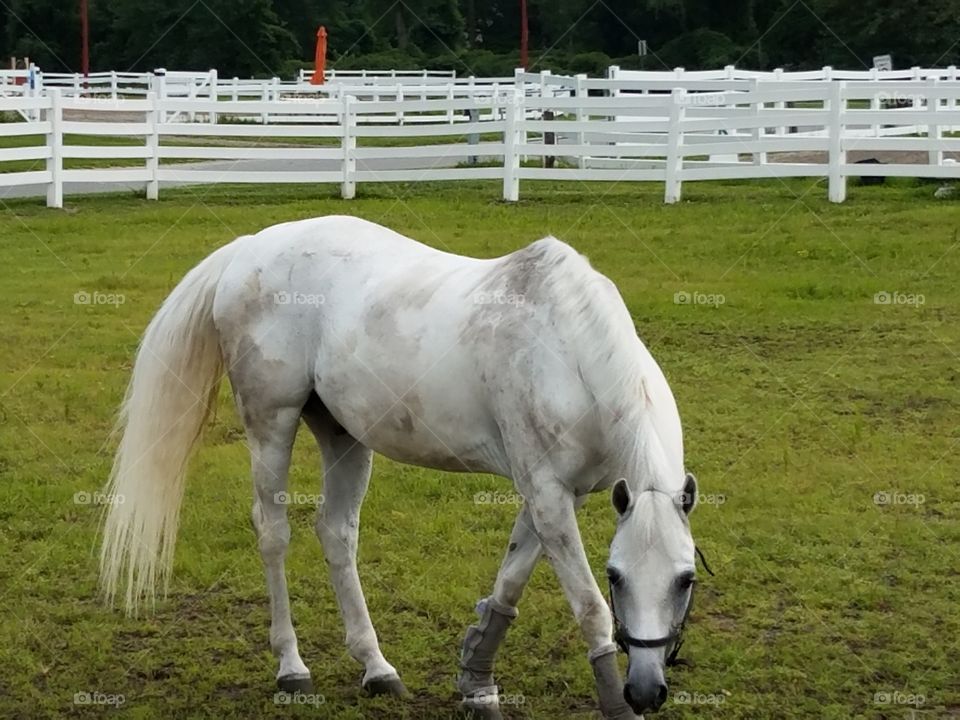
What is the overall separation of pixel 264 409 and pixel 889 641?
2.57 metres

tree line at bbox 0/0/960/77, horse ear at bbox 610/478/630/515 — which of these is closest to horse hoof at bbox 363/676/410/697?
horse ear at bbox 610/478/630/515

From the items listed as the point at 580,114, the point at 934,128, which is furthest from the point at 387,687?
the point at 580,114

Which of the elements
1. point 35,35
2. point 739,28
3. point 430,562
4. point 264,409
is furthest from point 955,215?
point 35,35

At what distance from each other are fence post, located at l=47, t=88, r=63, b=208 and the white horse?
38.5 ft

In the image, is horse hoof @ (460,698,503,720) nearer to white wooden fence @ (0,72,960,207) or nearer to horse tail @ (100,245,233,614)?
horse tail @ (100,245,233,614)

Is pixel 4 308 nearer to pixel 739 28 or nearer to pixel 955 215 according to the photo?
pixel 955 215

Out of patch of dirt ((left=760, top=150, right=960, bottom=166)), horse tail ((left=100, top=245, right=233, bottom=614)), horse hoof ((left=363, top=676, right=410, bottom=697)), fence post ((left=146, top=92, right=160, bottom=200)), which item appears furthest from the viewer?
patch of dirt ((left=760, top=150, right=960, bottom=166))

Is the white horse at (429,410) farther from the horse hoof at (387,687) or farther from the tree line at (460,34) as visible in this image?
the tree line at (460,34)

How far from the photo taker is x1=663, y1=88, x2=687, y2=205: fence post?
16438 millimetres

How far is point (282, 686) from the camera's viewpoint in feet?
16.6

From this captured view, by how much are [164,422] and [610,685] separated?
6.96ft

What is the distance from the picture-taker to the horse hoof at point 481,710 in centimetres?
475

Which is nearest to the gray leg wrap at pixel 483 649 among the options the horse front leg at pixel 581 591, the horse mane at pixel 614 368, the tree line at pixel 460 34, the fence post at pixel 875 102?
the horse front leg at pixel 581 591

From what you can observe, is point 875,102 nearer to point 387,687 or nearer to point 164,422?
point 164,422
